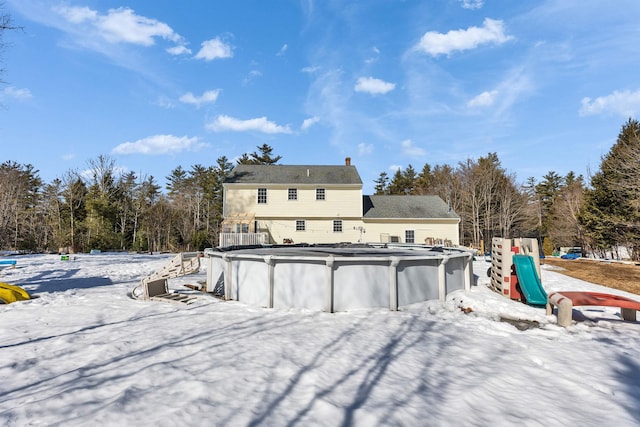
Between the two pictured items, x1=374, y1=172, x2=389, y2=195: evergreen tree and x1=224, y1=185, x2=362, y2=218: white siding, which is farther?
x1=374, y1=172, x2=389, y2=195: evergreen tree

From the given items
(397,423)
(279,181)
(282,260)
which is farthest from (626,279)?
(279,181)

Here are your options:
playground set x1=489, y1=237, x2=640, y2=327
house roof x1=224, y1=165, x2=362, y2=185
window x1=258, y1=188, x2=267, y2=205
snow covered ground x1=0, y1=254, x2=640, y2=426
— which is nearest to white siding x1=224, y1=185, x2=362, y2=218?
window x1=258, y1=188, x2=267, y2=205

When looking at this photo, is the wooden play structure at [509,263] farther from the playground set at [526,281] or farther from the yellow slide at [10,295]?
the yellow slide at [10,295]

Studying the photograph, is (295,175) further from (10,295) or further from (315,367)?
(315,367)

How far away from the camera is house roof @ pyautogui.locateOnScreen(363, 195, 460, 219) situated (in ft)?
90.7

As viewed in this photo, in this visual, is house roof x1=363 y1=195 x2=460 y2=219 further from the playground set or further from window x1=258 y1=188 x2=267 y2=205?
the playground set

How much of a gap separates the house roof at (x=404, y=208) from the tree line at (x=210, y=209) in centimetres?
723

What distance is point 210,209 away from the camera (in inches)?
1788

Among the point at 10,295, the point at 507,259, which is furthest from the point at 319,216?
the point at 10,295

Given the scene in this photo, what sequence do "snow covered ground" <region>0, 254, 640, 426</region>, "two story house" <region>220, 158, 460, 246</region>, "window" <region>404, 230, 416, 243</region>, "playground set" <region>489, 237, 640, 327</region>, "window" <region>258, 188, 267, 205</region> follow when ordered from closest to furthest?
"snow covered ground" <region>0, 254, 640, 426</region>, "playground set" <region>489, 237, 640, 327</region>, "two story house" <region>220, 158, 460, 246</region>, "window" <region>258, 188, 267, 205</region>, "window" <region>404, 230, 416, 243</region>

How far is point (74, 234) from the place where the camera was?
30.1 metres

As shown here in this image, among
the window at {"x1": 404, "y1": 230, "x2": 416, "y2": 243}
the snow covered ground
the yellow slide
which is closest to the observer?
the snow covered ground

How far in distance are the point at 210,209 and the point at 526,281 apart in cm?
4255

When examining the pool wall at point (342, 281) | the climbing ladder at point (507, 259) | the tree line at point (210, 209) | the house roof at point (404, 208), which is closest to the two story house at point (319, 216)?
the house roof at point (404, 208)
